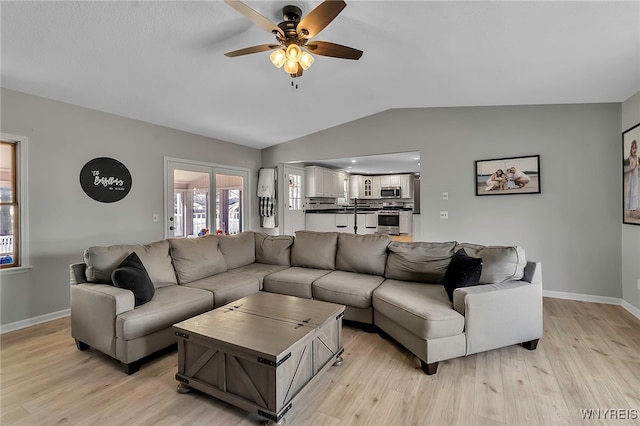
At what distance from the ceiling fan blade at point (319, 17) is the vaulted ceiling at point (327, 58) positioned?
1.07 ft

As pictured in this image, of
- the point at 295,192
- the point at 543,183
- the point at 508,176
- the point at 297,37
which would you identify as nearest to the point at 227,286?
the point at 297,37

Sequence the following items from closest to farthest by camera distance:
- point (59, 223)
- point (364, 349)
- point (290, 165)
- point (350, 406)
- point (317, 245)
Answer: point (350, 406) < point (364, 349) < point (59, 223) < point (317, 245) < point (290, 165)

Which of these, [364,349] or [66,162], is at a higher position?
[66,162]

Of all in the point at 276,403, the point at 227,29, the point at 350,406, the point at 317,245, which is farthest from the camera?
the point at 317,245

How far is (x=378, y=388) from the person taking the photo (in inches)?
81.9

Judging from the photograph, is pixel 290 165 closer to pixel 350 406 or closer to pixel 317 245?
pixel 317 245

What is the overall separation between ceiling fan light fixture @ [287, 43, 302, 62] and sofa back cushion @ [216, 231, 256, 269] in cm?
247

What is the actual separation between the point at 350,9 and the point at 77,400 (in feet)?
10.7

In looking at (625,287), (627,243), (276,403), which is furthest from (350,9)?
(625,287)

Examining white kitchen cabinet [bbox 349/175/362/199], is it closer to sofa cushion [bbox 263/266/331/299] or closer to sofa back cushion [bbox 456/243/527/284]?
sofa cushion [bbox 263/266/331/299]

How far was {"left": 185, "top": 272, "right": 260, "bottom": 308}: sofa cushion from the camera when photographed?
294 cm

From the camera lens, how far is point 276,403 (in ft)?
5.56

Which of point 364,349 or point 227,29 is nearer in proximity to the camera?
point 227,29

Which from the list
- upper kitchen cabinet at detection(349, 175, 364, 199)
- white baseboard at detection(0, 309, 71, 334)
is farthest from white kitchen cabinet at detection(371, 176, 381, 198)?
white baseboard at detection(0, 309, 71, 334)
